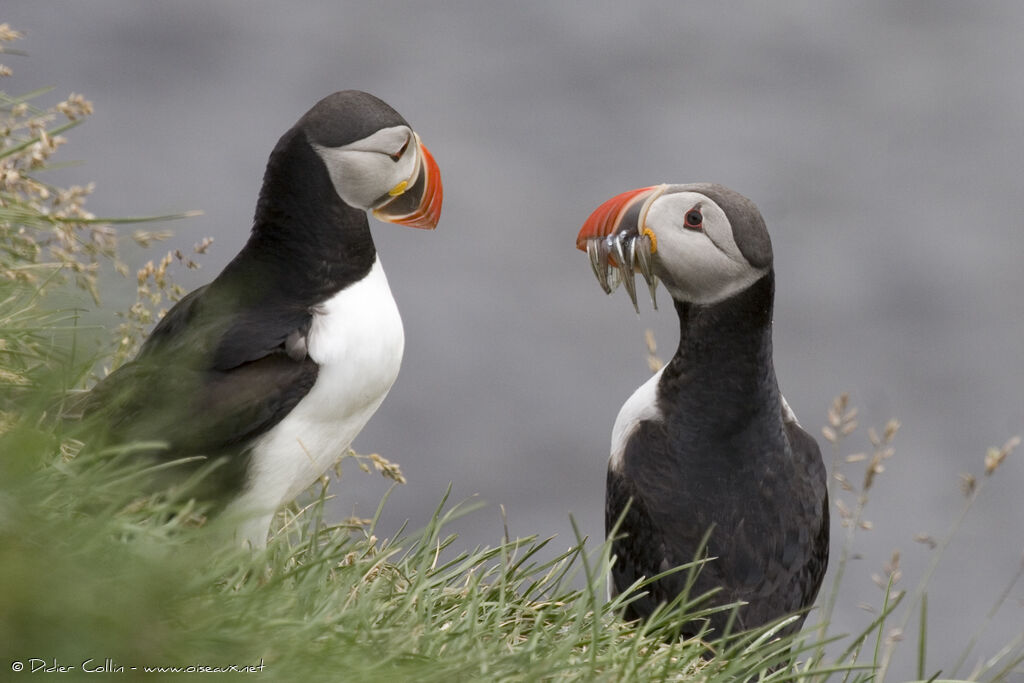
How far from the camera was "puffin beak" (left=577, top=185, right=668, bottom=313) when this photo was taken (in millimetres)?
4492

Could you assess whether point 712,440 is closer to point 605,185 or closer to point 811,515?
point 811,515

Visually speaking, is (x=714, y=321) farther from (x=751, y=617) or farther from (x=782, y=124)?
(x=782, y=124)

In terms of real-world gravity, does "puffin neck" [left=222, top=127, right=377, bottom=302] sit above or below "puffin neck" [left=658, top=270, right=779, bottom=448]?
above

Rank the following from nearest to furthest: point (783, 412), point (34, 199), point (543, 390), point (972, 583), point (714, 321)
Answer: point (34, 199) → point (714, 321) → point (783, 412) → point (972, 583) → point (543, 390)

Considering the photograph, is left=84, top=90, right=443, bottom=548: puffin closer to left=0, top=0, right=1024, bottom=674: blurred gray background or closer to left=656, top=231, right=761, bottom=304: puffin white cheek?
left=656, top=231, right=761, bottom=304: puffin white cheek

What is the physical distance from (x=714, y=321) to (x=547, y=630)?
146 centimetres

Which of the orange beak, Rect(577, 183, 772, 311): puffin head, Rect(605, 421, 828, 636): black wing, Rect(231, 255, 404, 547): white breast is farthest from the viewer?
the orange beak

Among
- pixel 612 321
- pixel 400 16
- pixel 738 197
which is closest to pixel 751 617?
pixel 738 197

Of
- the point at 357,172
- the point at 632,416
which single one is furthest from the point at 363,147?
the point at 632,416

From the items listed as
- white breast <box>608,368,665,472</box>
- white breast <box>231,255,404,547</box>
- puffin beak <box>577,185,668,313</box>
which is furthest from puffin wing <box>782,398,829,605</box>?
white breast <box>231,255,404,547</box>

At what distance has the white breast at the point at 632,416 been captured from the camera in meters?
4.56

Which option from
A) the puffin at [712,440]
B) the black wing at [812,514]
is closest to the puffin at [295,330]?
the puffin at [712,440]

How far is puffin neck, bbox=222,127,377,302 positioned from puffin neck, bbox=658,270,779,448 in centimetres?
104

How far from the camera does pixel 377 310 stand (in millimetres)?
4320
